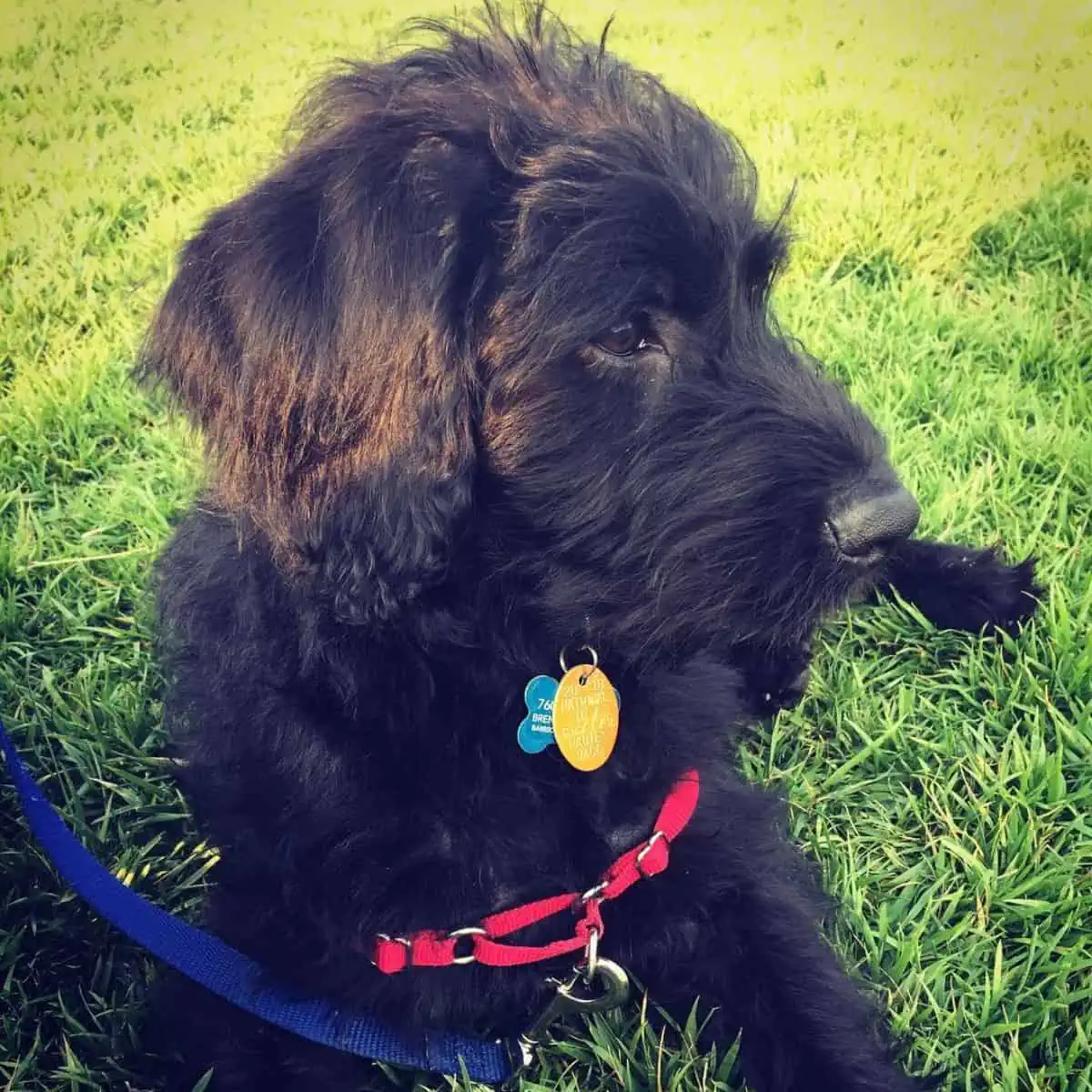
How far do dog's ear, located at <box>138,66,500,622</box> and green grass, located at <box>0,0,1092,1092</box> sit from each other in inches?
16.4

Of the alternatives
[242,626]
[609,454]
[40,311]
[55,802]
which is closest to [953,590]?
[609,454]

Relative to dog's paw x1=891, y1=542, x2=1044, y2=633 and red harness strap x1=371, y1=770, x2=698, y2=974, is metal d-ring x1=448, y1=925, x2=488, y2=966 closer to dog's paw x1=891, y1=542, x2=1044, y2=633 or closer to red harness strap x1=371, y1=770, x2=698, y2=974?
red harness strap x1=371, y1=770, x2=698, y2=974

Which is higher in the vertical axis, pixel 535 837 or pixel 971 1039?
pixel 535 837

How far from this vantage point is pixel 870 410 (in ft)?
10.9

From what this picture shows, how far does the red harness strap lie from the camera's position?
5.60 feet

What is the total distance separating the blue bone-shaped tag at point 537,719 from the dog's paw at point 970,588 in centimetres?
142

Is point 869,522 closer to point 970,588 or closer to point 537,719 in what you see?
point 537,719

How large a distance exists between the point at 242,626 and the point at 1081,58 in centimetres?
347

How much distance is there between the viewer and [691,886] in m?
1.91

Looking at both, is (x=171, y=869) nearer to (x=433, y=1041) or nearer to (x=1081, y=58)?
(x=433, y=1041)

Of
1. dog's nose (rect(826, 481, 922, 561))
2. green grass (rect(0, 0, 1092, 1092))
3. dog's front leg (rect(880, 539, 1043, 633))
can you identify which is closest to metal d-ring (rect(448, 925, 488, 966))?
green grass (rect(0, 0, 1092, 1092))

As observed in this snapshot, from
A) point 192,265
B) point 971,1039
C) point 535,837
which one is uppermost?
point 192,265

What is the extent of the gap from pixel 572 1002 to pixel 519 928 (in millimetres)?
150

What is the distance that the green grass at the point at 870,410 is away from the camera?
1.90 meters
